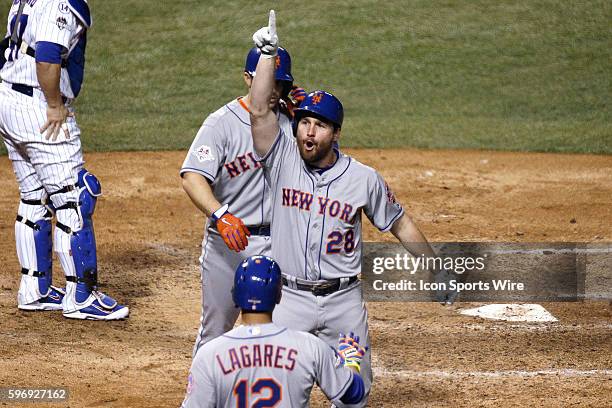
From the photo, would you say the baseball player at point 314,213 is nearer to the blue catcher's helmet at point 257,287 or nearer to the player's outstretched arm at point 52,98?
the blue catcher's helmet at point 257,287

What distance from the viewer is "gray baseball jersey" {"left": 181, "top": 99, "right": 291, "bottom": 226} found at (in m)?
5.77

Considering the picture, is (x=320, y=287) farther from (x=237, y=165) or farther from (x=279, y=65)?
(x=279, y=65)

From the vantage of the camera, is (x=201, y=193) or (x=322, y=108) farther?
(x=201, y=193)

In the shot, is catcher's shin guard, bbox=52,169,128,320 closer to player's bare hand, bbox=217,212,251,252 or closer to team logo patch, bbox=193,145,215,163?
team logo patch, bbox=193,145,215,163

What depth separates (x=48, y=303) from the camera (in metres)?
7.44

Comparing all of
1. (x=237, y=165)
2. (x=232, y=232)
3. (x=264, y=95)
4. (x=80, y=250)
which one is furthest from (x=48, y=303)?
(x=264, y=95)

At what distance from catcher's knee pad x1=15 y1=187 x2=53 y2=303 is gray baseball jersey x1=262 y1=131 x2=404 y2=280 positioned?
271 centimetres

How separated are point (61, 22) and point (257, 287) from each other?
3.49 metres

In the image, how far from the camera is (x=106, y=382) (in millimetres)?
6156

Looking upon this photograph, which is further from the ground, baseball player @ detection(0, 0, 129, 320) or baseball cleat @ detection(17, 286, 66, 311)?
baseball player @ detection(0, 0, 129, 320)

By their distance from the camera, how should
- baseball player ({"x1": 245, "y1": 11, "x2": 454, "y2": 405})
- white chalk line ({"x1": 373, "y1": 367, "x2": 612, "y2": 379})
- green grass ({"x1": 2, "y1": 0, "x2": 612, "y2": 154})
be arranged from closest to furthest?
baseball player ({"x1": 245, "y1": 11, "x2": 454, "y2": 405}) → white chalk line ({"x1": 373, "y1": 367, "x2": 612, "y2": 379}) → green grass ({"x1": 2, "y1": 0, "x2": 612, "y2": 154})

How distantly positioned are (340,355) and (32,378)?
256 cm

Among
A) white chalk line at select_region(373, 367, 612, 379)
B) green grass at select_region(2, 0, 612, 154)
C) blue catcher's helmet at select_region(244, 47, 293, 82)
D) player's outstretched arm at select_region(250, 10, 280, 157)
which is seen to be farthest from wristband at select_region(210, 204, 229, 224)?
green grass at select_region(2, 0, 612, 154)

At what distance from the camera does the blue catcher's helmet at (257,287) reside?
4.04 m
